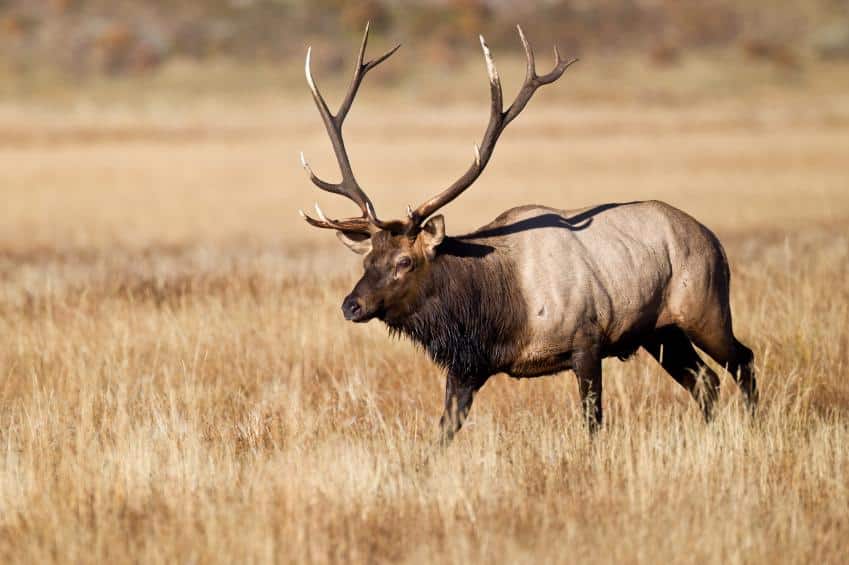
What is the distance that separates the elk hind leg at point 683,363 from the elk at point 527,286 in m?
0.04

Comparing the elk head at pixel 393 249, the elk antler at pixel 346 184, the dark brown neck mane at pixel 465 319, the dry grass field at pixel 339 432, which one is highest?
the elk antler at pixel 346 184

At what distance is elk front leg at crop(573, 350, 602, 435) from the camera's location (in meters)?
7.46

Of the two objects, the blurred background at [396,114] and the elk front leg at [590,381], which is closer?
the elk front leg at [590,381]

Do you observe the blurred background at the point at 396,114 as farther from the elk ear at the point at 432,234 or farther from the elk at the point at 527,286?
the elk ear at the point at 432,234

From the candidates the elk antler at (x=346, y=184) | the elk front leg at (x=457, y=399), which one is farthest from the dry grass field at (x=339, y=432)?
the elk antler at (x=346, y=184)

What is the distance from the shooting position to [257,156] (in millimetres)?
37531

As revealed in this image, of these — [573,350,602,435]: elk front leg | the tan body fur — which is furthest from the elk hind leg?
[573,350,602,435]: elk front leg

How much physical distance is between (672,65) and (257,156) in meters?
46.5

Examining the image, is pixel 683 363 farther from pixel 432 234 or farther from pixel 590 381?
pixel 432 234

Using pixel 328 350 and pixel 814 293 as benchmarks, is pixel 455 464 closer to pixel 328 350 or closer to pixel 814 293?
pixel 328 350

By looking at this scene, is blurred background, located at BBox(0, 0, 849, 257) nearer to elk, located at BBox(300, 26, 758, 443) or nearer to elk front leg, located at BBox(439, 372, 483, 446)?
elk, located at BBox(300, 26, 758, 443)

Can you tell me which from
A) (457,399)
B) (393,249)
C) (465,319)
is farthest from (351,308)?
(457,399)

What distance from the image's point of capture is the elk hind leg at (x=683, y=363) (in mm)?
8305

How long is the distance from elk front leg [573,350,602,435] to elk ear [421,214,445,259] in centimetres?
107
